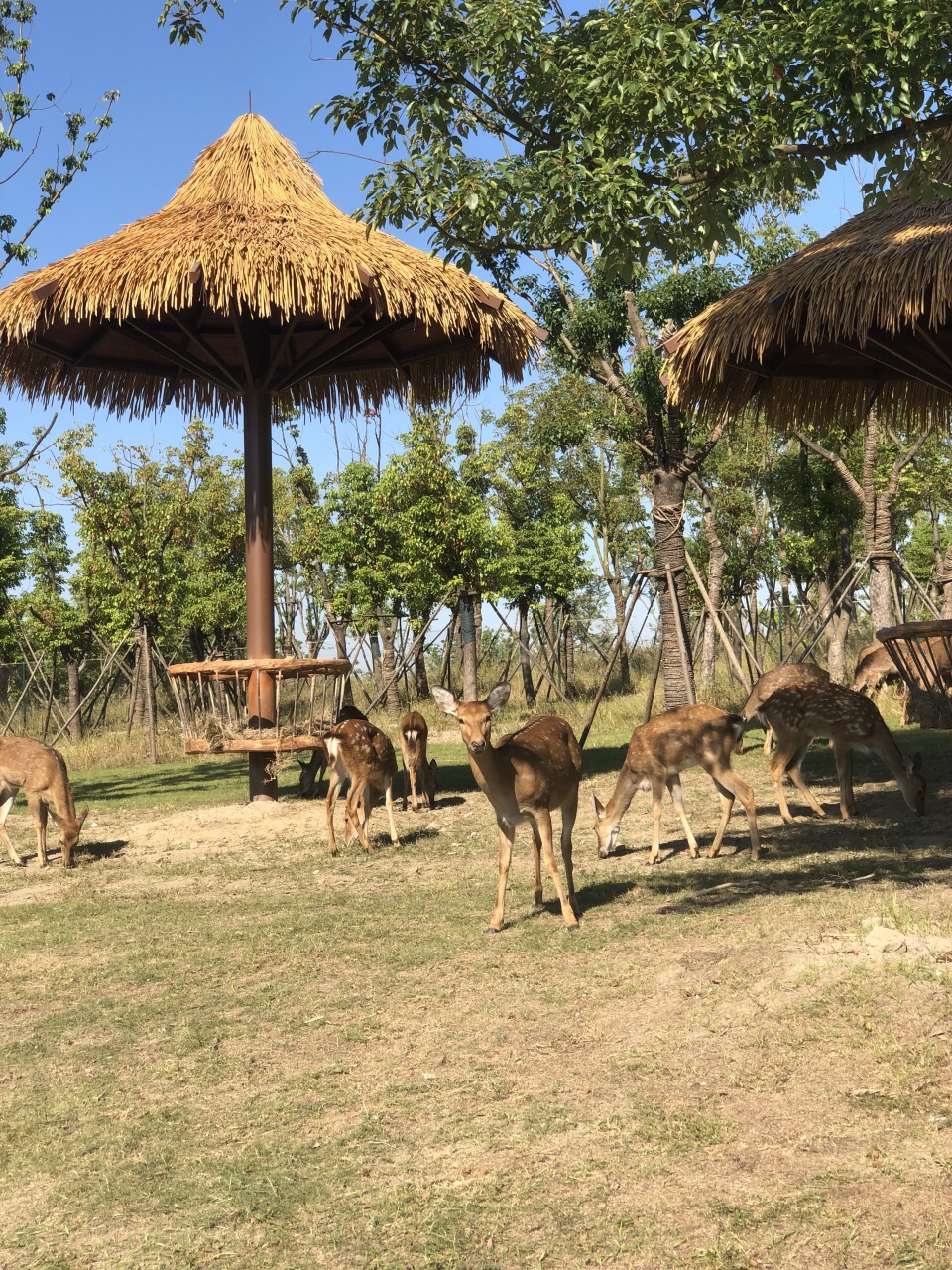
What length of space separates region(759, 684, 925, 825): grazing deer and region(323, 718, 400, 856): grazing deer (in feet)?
11.3

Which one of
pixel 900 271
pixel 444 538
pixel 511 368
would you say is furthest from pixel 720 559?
pixel 900 271

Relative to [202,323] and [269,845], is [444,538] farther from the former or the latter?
[269,845]

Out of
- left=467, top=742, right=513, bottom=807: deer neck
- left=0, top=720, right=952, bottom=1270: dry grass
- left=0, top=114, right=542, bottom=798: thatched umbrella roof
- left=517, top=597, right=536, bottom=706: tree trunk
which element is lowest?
left=0, top=720, right=952, bottom=1270: dry grass

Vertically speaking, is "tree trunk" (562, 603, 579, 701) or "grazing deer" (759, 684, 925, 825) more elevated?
"tree trunk" (562, 603, 579, 701)

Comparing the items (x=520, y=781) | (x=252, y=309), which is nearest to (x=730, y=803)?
(x=520, y=781)

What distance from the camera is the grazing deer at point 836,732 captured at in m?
10.3

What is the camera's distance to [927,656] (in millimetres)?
12148

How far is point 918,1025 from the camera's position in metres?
5.01

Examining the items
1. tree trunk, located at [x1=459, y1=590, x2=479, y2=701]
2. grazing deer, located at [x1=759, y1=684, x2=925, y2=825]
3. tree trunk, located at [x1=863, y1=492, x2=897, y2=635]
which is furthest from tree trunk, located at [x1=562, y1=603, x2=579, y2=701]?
grazing deer, located at [x1=759, y1=684, x2=925, y2=825]

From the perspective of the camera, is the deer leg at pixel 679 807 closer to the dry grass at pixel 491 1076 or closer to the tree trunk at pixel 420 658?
the dry grass at pixel 491 1076

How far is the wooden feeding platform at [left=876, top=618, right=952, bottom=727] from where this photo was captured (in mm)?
10258

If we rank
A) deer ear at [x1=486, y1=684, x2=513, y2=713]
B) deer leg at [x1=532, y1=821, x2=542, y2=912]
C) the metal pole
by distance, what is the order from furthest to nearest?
the metal pole < deer leg at [x1=532, y1=821, x2=542, y2=912] < deer ear at [x1=486, y1=684, x2=513, y2=713]

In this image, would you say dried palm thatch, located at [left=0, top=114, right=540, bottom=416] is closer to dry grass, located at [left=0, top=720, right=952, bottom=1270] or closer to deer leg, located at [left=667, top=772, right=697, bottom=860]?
deer leg, located at [left=667, top=772, right=697, bottom=860]

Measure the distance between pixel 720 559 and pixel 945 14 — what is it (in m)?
24.0
